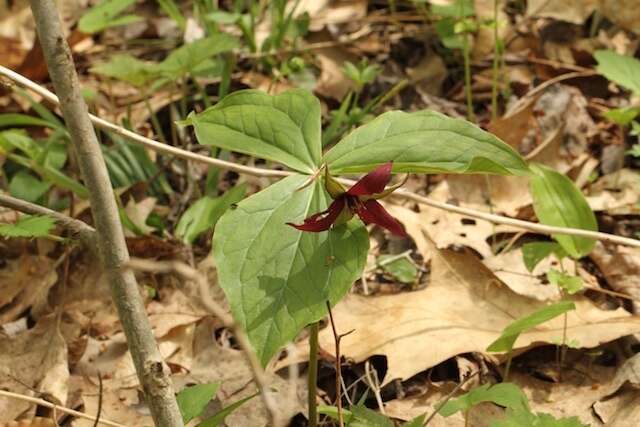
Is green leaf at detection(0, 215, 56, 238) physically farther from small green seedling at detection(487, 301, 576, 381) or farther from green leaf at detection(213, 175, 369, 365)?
small green seedling at detection(487, 301, 576, 381)

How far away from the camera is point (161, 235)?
2648 millimetres

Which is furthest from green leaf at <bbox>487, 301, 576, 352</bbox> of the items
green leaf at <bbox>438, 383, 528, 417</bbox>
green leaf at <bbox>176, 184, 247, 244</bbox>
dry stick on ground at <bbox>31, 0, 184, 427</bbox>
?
green leaf at <bbox>176, 184, 247, 244</bbox>

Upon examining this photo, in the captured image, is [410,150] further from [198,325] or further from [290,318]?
[198,325]

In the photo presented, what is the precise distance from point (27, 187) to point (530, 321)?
184 cm

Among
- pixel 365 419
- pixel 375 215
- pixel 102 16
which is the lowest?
pixel 365 419

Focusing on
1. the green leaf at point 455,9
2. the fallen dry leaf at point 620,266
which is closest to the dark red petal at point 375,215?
the fallen dry leaf at point 620,266

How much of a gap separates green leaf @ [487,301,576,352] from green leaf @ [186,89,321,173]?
57 cm

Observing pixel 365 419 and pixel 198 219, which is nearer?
pixel 365 419

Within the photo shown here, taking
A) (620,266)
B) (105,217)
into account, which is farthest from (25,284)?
(620,266)

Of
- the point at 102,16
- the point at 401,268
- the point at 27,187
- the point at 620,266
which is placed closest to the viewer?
the point at 620,266

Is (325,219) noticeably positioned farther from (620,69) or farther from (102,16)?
(102,16)

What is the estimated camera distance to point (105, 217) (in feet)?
4.00

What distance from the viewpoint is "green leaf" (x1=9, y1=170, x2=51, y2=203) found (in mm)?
2695

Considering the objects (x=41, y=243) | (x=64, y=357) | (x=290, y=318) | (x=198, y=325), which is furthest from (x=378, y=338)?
(x=41, y=243)
